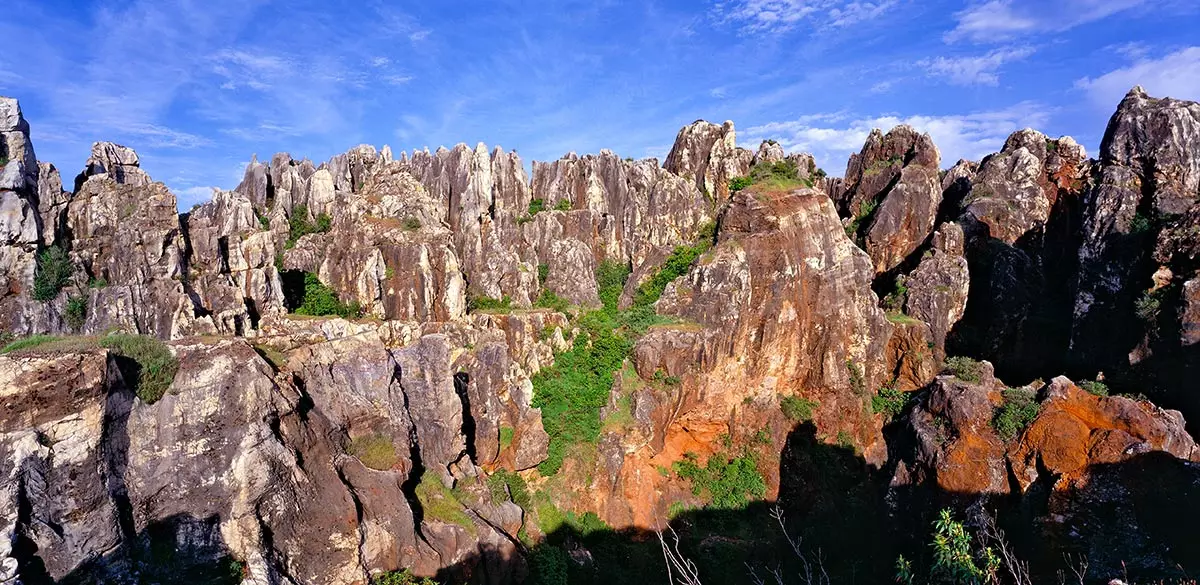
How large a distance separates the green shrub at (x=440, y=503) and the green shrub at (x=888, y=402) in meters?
17.4

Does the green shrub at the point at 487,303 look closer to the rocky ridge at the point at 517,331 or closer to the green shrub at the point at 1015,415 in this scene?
the rocky ridge at the point at 517,331

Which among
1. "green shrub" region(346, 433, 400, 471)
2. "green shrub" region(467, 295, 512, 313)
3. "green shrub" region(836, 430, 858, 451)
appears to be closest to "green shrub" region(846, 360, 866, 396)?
"green shrub" region(836, 430, 858, 451)

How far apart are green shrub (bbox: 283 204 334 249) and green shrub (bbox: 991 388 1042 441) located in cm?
2864

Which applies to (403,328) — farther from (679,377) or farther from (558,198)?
(558,198)

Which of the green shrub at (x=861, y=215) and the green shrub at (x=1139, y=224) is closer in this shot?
the green shrub at (x=1139, y=224)

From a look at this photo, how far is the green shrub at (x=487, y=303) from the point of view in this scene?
25.3 m

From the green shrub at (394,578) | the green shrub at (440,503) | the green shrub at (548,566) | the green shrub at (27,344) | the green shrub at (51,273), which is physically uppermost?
the green shrub at (51,273)

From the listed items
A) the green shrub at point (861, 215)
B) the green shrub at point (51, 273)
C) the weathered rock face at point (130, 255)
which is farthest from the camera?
the green shrub at point (861, 215)

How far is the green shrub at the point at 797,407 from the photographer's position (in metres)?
A: 25.2

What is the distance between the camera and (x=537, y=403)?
22266mm

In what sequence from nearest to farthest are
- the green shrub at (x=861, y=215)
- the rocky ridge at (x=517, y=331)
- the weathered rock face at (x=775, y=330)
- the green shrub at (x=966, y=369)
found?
the rocky ridge at (x=517, y=331), the green shrub at (x=966, y=369), the weathered rock face at (x=775, y=330), the green shrub at (x=861, y=215)

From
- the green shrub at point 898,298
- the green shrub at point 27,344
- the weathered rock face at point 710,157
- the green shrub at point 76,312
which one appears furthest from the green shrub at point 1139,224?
the green shrub at point 76,312

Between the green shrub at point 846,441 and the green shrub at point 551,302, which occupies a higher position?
the green shrub at point 551,302

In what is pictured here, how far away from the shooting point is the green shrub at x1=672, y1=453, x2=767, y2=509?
23625 mm
